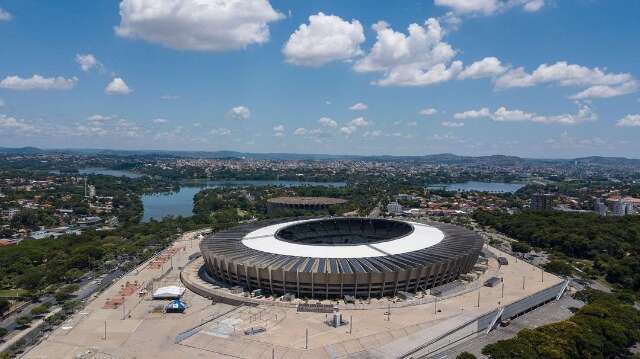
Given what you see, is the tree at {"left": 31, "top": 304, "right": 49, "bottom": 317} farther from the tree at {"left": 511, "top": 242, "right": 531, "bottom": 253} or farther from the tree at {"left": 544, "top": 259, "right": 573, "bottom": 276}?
the tree at {"left": 511, "top": 242, "right": 531, "bottom": 253}

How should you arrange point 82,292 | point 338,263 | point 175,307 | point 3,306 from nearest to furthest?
1. point 175,307
2. point 3,306
3. point 338,263
4. point 82,292

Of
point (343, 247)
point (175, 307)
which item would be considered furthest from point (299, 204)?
point (175, 307)

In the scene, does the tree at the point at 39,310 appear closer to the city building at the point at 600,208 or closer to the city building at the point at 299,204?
the city building at the point at 299,204

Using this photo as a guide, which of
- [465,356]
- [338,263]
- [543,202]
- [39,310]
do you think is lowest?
[39,310]

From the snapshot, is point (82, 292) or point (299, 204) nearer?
point (82, 292)

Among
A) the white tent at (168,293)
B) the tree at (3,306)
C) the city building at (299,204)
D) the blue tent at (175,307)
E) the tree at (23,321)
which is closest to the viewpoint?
the tree at (23,321)

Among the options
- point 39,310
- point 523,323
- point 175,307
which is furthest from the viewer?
point 39,310

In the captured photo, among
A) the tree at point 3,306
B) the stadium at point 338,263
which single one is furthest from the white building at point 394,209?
the tree at point 3,306

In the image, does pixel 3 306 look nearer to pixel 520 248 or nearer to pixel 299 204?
pixel 520 248
